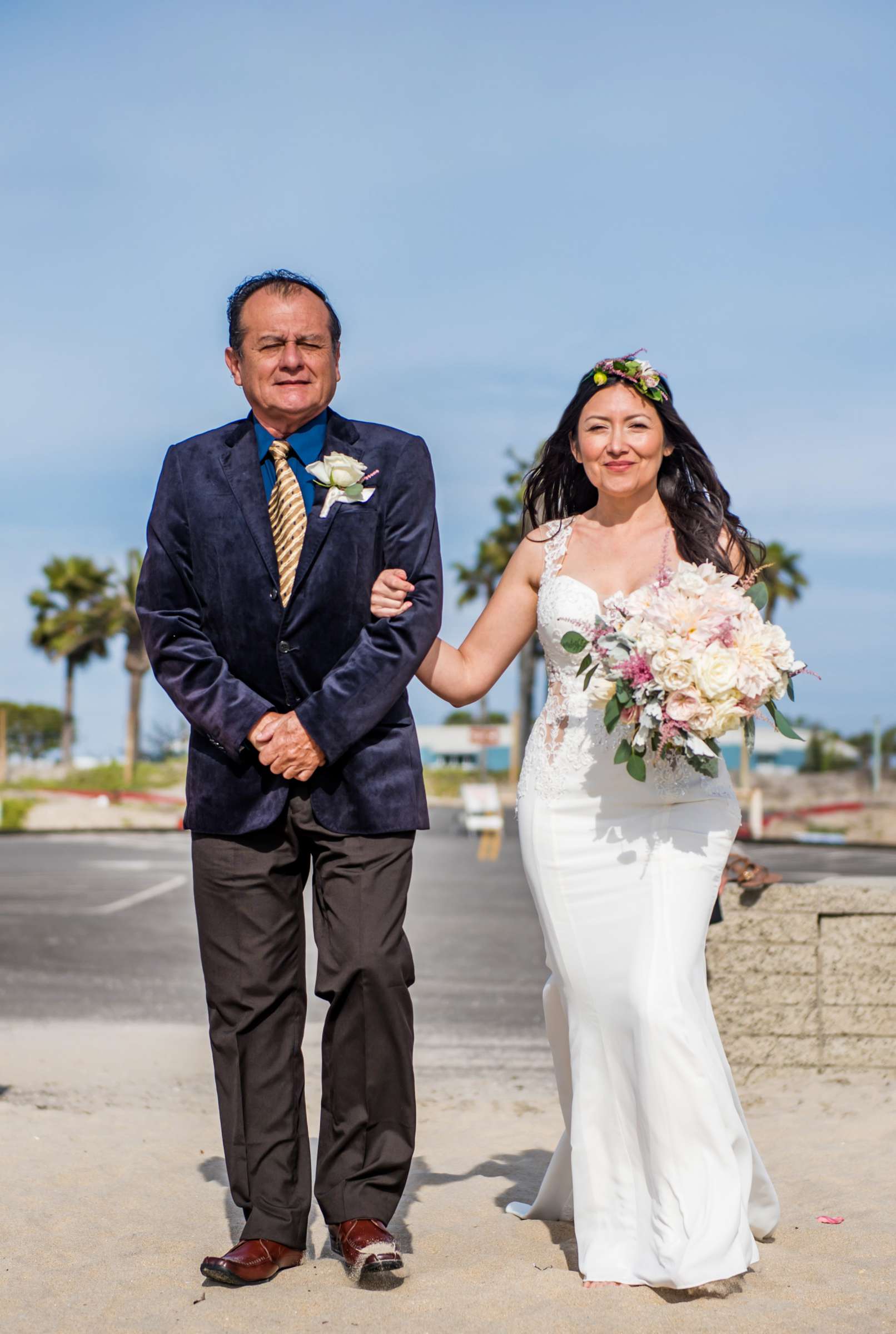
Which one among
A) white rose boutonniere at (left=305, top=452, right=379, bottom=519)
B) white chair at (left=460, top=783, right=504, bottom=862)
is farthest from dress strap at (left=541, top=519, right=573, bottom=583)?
white chair at (left=460, top=783, right=504, bottom=862)

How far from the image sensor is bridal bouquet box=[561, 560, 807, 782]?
3.81 metres

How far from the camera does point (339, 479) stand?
394 centimetres

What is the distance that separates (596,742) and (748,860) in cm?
306

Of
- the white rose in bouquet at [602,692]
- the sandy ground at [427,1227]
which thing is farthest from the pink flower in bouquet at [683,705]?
the sandy ground at [427,1227]

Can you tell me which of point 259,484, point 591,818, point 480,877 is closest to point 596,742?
point 591,818

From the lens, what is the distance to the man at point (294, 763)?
12.6ft

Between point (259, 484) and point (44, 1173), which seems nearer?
point (259, 484)

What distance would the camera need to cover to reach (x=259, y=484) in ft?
13.1

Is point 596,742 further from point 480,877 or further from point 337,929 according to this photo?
point 480,877

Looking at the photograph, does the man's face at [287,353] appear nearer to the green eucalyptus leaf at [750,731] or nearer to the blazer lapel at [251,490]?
the blazer lapel at [251,490]

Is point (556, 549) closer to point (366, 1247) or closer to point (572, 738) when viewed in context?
point (572, 738)

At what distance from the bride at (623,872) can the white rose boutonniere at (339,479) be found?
11.3 inches

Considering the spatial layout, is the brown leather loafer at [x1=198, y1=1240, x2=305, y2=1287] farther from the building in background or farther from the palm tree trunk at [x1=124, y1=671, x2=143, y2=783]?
the building in background

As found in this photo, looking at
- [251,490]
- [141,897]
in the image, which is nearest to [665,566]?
[251,490]
